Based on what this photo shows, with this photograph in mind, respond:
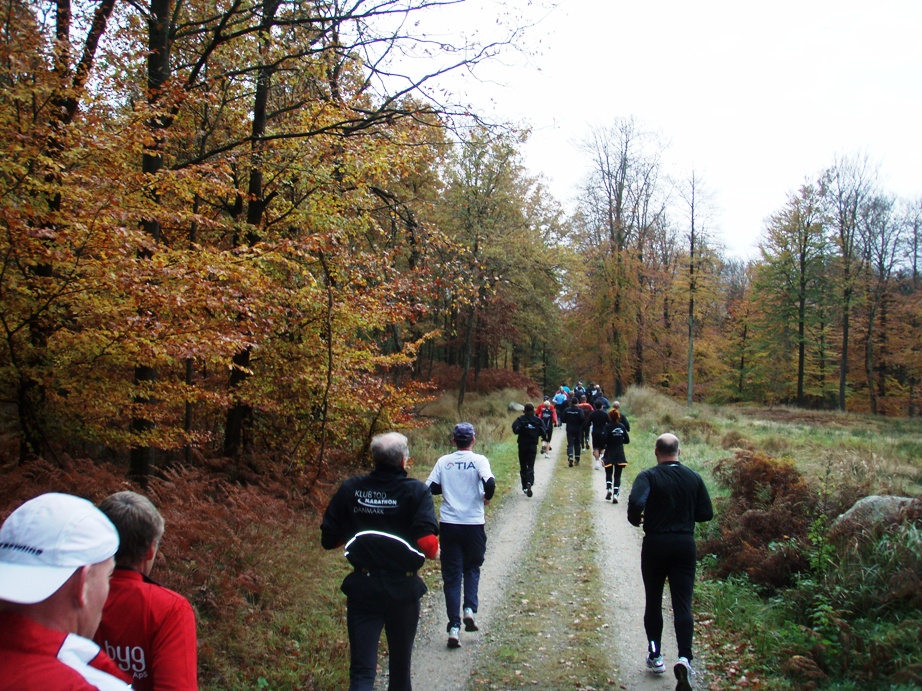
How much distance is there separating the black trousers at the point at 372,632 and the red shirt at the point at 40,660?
101 inches

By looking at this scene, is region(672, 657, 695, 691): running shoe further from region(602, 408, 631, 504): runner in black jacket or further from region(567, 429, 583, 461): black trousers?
region(567, 429, 583, 461): black trousers

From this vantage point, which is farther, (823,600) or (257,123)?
(257,123)

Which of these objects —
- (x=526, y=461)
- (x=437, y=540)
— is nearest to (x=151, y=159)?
(x=437, y=540)

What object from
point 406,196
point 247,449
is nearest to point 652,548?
point 247,449

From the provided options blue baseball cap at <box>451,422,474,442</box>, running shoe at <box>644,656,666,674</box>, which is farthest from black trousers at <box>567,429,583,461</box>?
running shoe at <box>644,656,666,674</box>

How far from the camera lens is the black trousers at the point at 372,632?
4148 millimetres

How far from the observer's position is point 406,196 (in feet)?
63.4

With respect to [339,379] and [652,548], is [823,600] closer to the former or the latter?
[652,548]

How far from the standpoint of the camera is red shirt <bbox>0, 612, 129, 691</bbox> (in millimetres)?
1626

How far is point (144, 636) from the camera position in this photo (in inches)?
97.1

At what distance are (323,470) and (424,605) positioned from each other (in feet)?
17.3

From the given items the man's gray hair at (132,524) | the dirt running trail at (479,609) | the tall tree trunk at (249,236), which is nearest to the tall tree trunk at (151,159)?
the tall tree trunk at (249,236)

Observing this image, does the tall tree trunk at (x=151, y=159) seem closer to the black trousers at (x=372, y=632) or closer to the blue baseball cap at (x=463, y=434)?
the blue baseball cap at (x=463, y=434)

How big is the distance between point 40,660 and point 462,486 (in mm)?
4961
